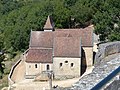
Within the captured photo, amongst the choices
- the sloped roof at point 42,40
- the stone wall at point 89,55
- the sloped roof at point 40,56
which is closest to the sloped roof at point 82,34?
the stone wall at point 89,55

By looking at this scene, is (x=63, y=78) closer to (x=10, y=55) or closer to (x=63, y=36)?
(x=63, y=36)

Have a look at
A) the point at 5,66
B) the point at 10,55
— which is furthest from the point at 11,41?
the point at 5,66

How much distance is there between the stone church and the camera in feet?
141

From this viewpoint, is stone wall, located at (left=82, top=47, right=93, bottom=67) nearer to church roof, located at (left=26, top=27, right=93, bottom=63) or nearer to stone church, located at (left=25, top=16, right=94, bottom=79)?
stone church, located at (left=25, top=16, right=94, bottom=79)

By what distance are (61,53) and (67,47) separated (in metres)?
1.03

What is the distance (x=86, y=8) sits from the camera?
197 feet

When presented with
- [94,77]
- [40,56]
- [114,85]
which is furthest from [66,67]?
[114,85]

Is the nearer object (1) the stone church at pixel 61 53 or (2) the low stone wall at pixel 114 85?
(2) the low stone wall at pixel 114 85

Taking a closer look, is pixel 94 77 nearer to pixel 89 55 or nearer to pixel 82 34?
pixel 89 55

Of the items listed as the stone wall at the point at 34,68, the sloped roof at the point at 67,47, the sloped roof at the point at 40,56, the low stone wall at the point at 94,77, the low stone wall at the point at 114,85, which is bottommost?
the stone wall at the point at 34,68

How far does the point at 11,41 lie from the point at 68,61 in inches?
860

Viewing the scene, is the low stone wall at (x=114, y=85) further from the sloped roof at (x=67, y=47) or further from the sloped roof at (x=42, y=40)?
the sloped roof at (x=42, y=40)

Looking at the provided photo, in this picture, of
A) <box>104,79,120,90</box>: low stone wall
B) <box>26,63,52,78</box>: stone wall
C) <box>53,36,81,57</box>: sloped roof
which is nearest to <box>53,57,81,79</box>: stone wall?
<box>53,36,81,57</box>: sloped roof

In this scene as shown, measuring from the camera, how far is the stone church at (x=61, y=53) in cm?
4306
